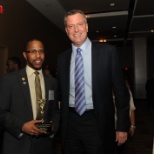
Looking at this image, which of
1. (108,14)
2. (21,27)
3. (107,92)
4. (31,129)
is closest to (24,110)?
(31,129)

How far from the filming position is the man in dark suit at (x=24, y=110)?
5.57ft

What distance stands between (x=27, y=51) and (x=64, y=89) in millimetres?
411

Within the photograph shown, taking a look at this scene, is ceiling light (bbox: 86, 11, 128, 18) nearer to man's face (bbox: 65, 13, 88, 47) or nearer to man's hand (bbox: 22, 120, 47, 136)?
man's face (bbox: 65, 13, 88, 47)

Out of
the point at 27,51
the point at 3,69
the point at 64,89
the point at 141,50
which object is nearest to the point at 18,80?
the point at 27,51

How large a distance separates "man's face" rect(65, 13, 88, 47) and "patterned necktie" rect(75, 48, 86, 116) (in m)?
0.14

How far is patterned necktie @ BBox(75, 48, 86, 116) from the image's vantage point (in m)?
1.74

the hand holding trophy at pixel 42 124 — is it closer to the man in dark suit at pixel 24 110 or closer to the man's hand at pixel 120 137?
the man in dark suit at pixel 24 110

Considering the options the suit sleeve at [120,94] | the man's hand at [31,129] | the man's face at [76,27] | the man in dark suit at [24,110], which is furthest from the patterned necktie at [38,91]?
the suit sleeve at [120,94]

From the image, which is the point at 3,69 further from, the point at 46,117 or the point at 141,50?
the point at 141,50

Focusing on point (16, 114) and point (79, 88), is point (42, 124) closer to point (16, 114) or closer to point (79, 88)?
point (16, 114)

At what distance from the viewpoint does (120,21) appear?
9.87m

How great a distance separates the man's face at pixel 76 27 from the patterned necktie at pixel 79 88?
14cm

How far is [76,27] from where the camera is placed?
5.75ft

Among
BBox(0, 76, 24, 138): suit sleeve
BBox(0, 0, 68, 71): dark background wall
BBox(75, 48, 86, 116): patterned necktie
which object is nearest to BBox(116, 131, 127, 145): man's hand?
BBox(75, 48, 86, 116): patterned necktie
